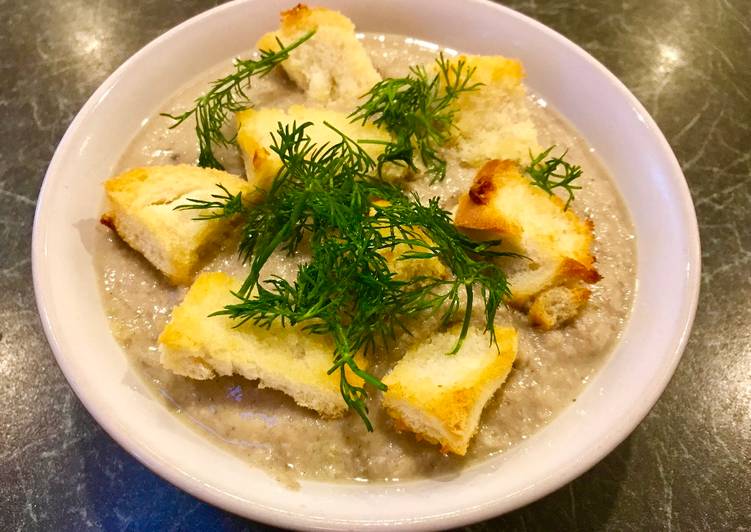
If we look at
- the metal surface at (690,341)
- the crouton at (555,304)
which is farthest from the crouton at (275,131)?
the metal surface at (690,341)

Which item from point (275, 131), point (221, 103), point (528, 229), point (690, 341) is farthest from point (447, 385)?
point (221, 103)

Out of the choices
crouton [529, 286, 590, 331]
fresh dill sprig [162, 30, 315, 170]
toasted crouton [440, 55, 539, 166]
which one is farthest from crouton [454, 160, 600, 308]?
fresh dill sprig [162, 30, 315, 170]

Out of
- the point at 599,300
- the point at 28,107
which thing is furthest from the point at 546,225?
the point at 28,107

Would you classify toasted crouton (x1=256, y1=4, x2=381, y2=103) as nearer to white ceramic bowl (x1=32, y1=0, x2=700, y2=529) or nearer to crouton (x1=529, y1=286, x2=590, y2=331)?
white ceramic bowl (x1=32, y1=0, x2=700, y2=529)

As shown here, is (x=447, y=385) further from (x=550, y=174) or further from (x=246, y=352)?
(x=550, y=174)

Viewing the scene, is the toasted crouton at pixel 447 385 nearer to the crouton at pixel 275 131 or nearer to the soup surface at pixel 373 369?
the soup surface at pixel 373 369
